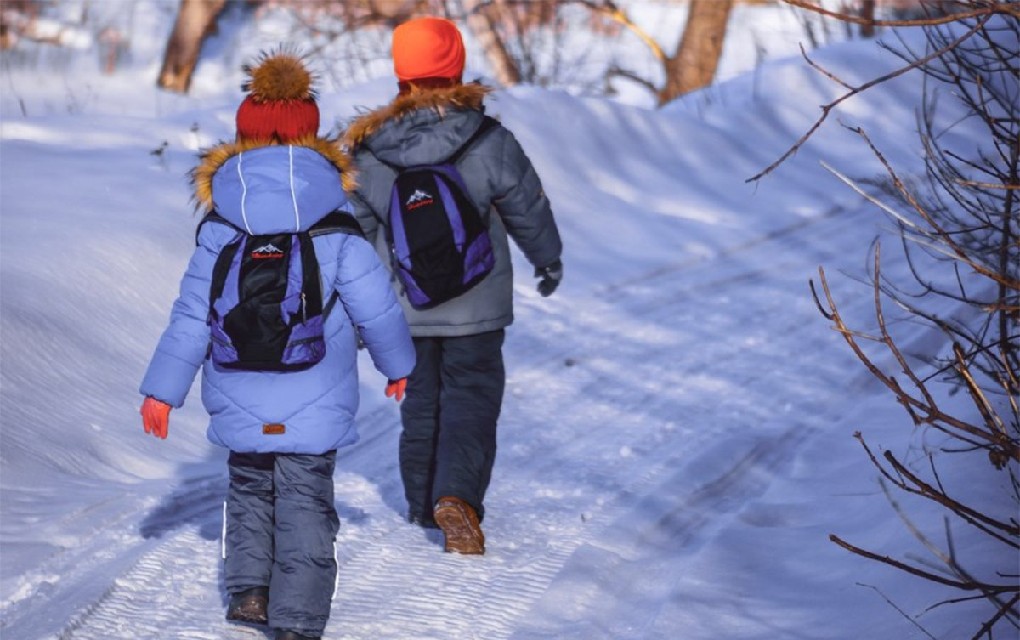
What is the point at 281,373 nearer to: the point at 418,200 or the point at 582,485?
the point at 418,200

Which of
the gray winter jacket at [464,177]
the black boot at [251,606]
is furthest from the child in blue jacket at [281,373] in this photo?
the gray winter jacket at [464,177]

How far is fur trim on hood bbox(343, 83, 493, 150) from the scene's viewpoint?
4.88 metres

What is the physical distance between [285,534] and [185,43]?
1636 cm

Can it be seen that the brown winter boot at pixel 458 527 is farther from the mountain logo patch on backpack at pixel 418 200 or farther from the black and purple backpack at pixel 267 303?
the black and purple backpack at pixel 267 303

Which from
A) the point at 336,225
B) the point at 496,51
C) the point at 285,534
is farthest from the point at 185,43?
the point at 285,534

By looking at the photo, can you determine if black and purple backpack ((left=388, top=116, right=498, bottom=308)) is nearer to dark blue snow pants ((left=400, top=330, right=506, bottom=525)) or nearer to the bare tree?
dark blue snow pants ((left=400, top=330, right=506, bottom=525))

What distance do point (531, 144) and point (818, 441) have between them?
5911mm

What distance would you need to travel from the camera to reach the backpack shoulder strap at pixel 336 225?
396 cm

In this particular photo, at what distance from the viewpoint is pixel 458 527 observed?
4898mm

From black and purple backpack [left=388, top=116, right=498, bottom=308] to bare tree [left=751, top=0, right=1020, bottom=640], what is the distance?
4.00 ft

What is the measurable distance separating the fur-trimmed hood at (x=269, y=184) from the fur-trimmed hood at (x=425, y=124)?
0.87 m

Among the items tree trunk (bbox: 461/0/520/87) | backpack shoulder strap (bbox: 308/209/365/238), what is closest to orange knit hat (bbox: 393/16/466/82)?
backpack shoulder strap (bbox: 308/209/365/238)

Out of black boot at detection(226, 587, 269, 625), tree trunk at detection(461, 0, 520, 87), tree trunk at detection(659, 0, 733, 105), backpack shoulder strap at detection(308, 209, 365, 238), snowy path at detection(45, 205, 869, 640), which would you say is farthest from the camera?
tree trunk at detection(659, 0, 733, 105)

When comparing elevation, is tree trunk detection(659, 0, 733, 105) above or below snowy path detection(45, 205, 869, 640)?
above
